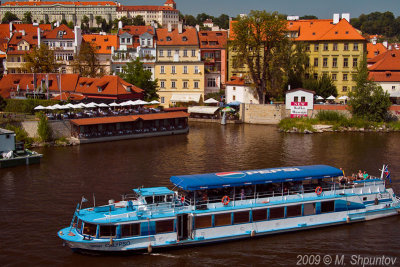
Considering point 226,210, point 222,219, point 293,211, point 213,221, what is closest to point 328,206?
point 293,211

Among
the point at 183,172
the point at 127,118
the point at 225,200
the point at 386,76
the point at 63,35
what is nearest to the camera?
the point at 225,200

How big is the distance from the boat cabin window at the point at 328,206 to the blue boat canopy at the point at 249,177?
1.65 metres

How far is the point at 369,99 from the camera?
65.4 m

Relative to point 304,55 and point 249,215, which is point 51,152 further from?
point 304,55

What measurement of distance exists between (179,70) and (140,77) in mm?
8240

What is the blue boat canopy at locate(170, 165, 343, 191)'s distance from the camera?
26.8 meters

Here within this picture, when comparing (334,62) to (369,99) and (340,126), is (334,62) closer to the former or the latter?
Answer: (369,99)

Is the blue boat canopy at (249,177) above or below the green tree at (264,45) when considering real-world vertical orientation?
below

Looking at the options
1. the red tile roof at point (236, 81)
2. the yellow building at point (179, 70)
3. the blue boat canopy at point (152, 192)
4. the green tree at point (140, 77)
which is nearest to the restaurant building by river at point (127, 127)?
the green tree at point (140, 77)

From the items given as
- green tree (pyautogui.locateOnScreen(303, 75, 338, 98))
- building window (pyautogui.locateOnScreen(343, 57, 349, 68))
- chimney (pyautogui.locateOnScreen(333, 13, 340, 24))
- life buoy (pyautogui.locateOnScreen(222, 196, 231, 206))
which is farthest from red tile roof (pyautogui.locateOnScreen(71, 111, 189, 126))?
chimney (pyautogui.locateOnScreen(333, 13, 340, 24))

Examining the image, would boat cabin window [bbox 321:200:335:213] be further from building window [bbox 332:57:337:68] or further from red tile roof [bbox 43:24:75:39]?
red tile roof [bbox 43:24:75:39]

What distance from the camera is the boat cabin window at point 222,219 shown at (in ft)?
86.5

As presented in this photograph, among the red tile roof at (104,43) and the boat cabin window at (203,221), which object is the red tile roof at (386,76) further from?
the boat cabin window at (203,221)

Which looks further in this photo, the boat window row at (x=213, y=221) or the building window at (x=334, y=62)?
the building window at (x=334, y=62)
